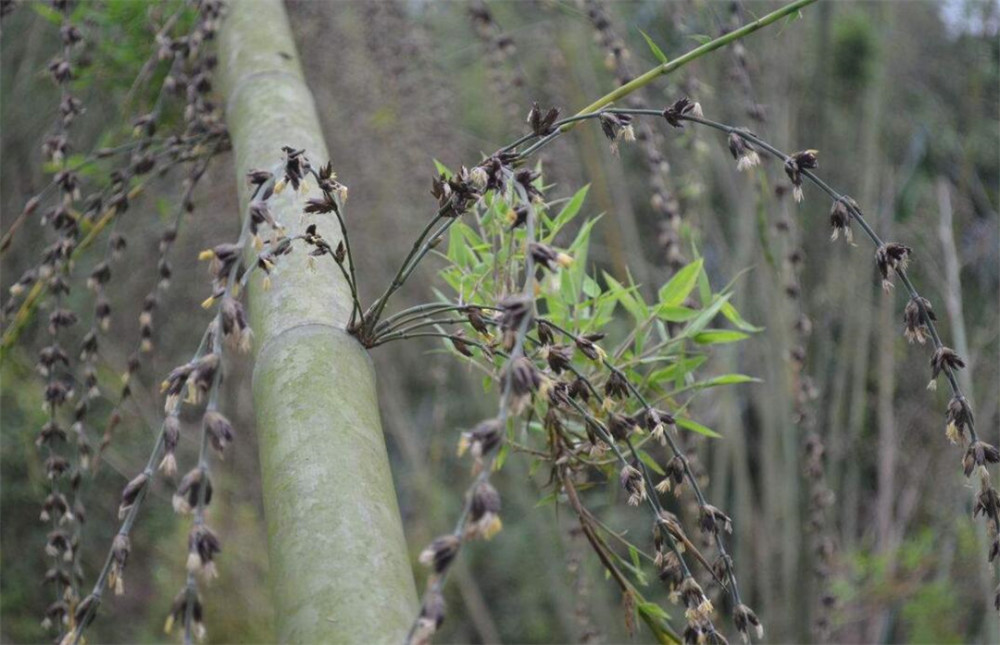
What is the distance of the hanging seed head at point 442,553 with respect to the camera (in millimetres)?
365

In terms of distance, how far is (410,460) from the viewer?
3.74 metres

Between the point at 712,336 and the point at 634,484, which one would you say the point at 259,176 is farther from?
the point at 712,336

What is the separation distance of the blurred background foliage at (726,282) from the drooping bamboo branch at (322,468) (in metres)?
1.51

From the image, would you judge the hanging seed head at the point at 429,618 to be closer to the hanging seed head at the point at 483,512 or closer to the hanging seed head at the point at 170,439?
the hanging seed head at the point at 483,512

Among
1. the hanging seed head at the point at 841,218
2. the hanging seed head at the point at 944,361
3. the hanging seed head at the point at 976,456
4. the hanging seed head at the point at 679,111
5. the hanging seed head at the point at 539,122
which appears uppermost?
the hanging seed head at the point at 679,111

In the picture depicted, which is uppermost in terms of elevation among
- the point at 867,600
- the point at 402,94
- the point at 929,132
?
the point at 402,94

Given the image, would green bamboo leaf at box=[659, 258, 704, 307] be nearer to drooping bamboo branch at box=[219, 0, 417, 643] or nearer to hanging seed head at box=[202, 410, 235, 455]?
drooping bamboo branch at box=[219, 0, 417, 643]

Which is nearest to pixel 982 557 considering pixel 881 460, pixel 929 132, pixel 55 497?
pixel 881 460

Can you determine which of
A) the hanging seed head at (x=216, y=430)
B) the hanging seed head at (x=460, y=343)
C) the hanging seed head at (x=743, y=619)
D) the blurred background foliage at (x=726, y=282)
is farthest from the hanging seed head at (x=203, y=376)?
the blurred background foliage at (x=726, y=282)

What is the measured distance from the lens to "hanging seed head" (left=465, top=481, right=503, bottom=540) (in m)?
0.36

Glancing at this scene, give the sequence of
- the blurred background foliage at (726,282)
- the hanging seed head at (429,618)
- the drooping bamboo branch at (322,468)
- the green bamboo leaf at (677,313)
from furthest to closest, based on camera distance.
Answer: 1. the blurred background foliage at (726,282)
2. the green bamboo leaf at (677,313)
3. the drooping bamboo branch at (322,468)
4. the hanging seed head at (429,618)

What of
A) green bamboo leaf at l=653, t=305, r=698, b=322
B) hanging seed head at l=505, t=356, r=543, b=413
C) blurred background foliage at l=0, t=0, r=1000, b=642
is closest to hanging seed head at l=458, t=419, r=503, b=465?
hanging seed head at l=505, t=356, r=543, b=413

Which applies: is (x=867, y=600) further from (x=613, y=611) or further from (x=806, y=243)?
(x=806, y=243)

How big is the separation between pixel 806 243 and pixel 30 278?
113 inches
